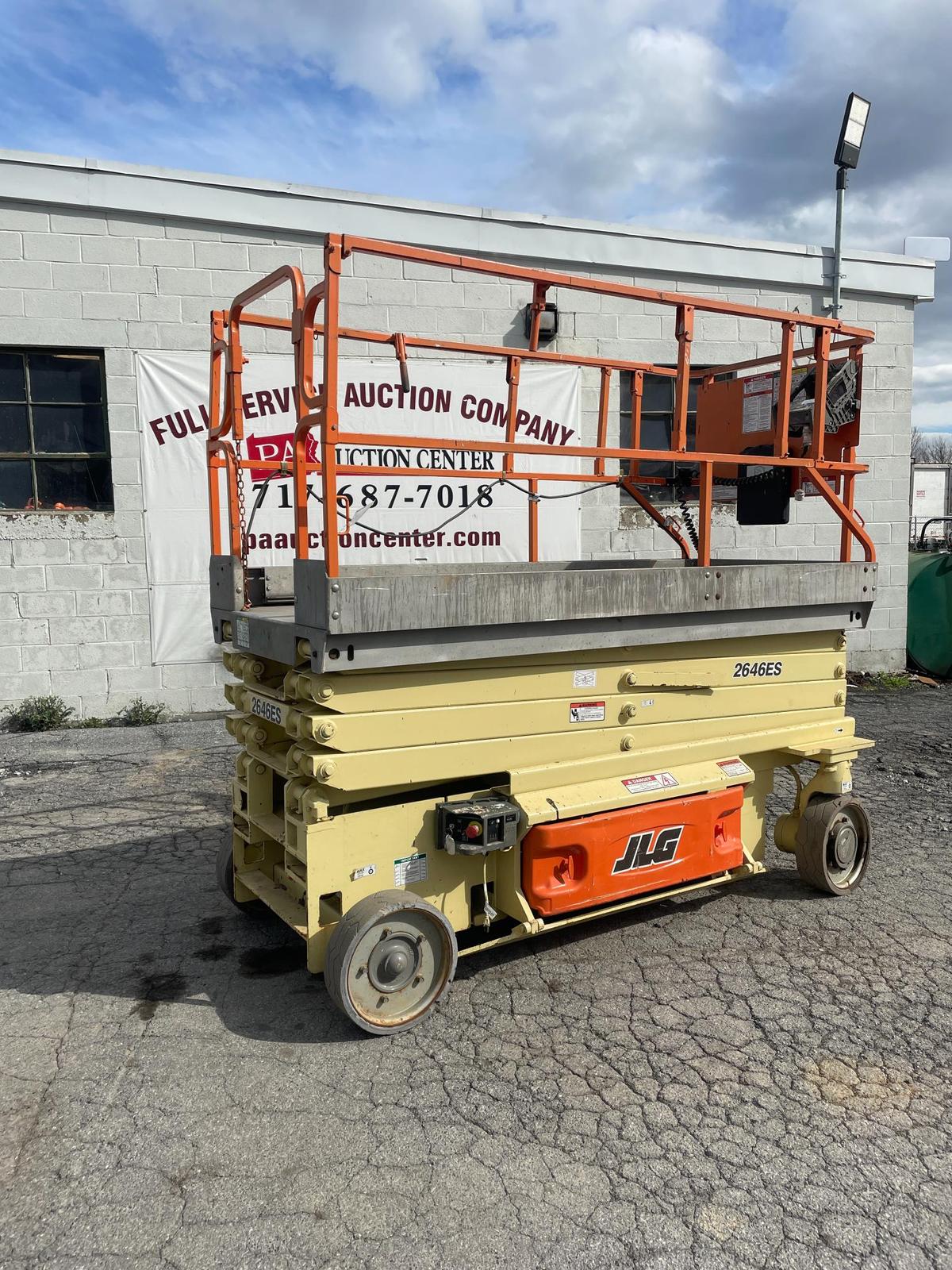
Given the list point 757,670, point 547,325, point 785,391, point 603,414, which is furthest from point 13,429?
point 757,670

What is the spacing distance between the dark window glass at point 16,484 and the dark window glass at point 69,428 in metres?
0.24

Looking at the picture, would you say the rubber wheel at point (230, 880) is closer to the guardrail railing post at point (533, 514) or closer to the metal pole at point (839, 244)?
the guardrail railing post at point (533, 514)

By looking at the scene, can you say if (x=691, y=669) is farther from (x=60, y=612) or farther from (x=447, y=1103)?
(x=60, y=612)

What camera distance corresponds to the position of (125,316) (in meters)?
7.79

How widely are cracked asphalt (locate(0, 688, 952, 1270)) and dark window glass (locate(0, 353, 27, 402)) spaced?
4.78 metres

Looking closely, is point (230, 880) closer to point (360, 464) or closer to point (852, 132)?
point (360, 464)

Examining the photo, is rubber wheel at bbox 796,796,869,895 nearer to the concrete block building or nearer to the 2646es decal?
the 2646es decal

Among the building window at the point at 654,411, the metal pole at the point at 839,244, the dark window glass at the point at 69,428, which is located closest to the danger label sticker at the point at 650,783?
the building window at the point at 654,411

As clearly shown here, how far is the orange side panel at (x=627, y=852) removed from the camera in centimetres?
349

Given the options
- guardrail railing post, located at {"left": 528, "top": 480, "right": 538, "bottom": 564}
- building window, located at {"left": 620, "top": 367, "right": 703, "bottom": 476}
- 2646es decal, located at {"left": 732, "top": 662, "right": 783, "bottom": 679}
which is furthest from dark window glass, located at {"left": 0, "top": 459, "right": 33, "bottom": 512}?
2646es decal, located at {"left": 732, "top": 662, "right": 783, "bottom": 679}

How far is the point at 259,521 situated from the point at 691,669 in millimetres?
5255

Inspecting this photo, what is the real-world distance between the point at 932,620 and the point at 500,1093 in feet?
30.8

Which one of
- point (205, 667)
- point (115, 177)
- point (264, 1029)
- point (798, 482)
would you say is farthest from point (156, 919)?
point (115, 177)

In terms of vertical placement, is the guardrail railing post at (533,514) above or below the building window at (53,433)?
below
